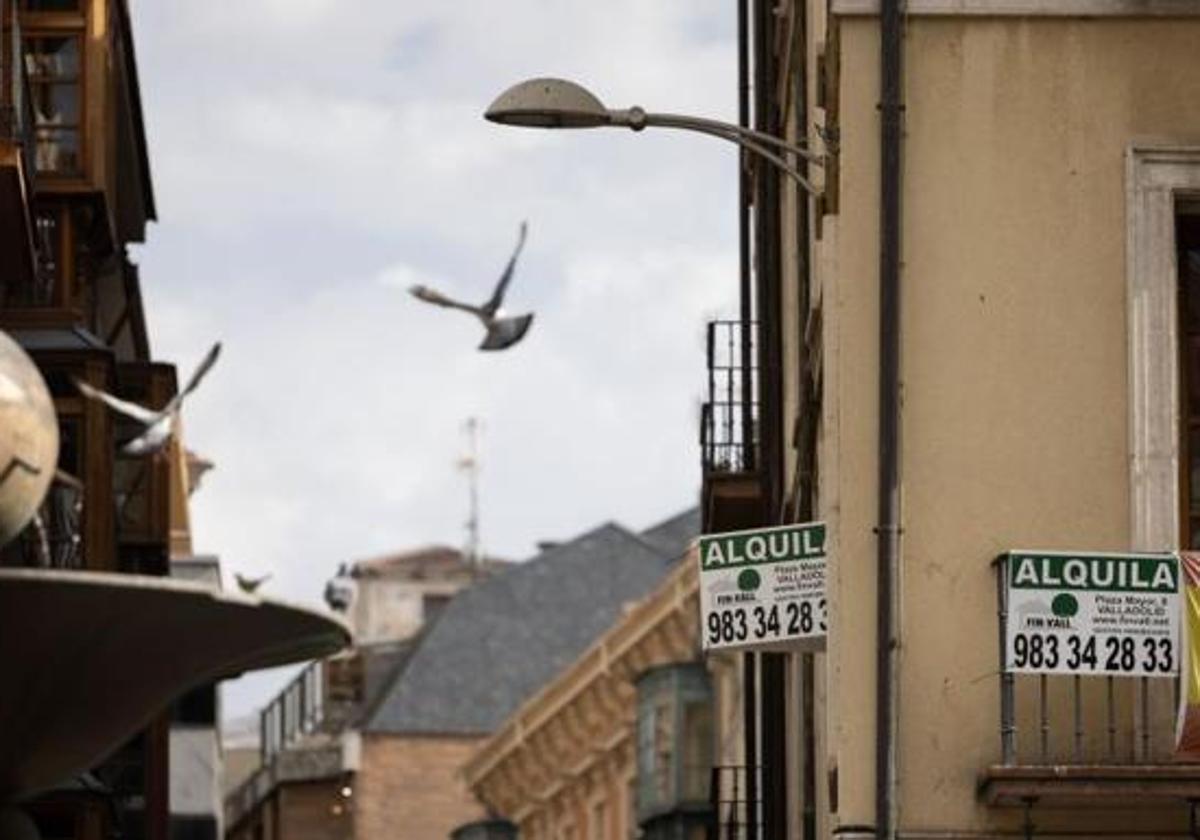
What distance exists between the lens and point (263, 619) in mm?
19453

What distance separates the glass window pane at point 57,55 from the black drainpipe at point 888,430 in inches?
894

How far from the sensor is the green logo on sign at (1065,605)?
26.6m

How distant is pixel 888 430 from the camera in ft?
89.5

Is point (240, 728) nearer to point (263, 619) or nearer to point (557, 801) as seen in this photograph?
point (557, 801)

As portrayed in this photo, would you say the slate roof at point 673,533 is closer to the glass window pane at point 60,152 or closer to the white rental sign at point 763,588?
the glass window pane at point 60,152

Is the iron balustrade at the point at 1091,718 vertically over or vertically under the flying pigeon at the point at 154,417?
under

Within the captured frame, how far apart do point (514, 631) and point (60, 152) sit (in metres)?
82.3

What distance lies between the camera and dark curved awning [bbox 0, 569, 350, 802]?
61.7 ft

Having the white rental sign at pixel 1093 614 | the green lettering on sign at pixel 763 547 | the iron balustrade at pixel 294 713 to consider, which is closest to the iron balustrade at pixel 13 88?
the green lettering on sign at pixel 763 547

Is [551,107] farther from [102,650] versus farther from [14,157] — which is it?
[14,157]

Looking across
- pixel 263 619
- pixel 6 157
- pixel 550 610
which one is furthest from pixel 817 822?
pixel 550 610

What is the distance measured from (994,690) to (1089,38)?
10.5ft

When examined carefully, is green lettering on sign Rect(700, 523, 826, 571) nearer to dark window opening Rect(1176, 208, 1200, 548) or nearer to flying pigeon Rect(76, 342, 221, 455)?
dark window opening Rect(1176, 208, 1200, 548)

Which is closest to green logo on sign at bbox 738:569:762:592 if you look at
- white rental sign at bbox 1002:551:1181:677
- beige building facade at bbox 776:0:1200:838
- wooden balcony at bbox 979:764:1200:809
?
beige building facade at bbox 776:0:1200:838
